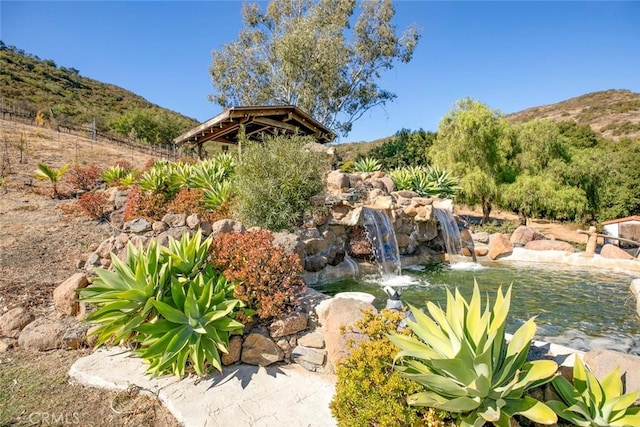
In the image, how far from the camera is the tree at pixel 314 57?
70.1 ft

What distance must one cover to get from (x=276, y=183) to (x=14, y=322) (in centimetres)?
492

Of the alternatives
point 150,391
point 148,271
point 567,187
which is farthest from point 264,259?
point 567,187

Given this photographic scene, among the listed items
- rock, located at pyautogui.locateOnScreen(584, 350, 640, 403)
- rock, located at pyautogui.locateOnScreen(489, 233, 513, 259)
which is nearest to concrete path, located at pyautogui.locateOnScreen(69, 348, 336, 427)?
rock, located at pyautogui.locateOnScreen(584, 350, 640, 403)

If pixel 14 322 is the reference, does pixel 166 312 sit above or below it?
above

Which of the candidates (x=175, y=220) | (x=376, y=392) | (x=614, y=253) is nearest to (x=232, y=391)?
(x=376, y=392)

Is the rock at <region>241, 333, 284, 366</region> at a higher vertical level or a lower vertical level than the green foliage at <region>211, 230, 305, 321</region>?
lower

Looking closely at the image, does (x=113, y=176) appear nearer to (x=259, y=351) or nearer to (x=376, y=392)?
(x=259, y=351)

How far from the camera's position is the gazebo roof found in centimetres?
Result: 1161

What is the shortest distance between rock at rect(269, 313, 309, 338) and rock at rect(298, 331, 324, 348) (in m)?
0.14

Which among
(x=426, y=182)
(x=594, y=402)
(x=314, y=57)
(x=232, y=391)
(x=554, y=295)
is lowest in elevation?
(x=554, y=295)

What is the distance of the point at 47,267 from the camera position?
6051 mm

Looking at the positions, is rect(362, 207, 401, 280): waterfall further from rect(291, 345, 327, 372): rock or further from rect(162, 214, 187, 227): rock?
rect(291, 345, 327, 372): rock

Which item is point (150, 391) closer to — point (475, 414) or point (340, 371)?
point (340, 371)

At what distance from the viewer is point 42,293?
204 inches
